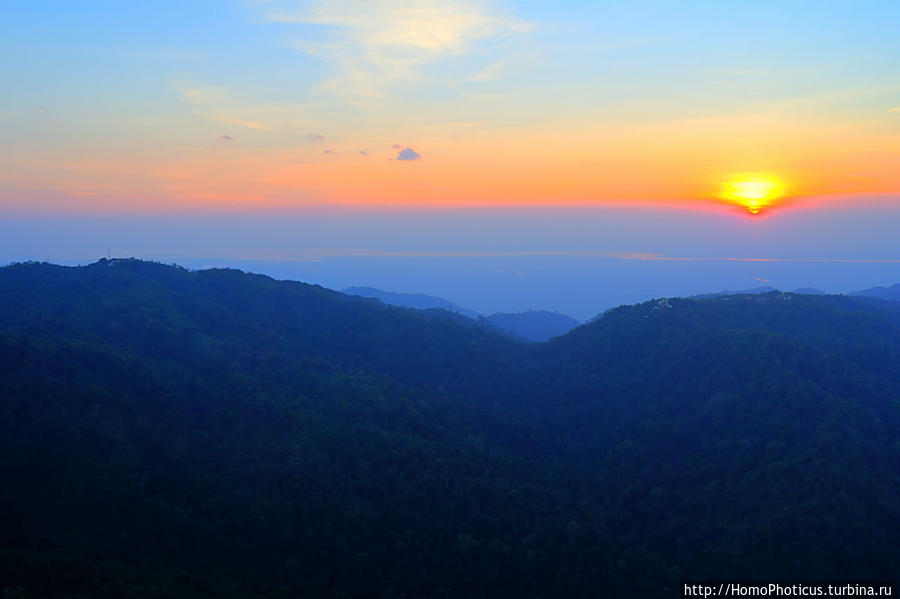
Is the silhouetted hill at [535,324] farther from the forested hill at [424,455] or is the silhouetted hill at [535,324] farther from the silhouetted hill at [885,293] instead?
the silhouetted hill at [885,293]

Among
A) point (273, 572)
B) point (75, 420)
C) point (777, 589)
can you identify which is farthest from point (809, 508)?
point (75, 420)

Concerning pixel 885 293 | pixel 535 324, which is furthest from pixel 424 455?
pixel 885 293

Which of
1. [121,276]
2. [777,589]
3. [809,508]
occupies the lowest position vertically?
[777,589]

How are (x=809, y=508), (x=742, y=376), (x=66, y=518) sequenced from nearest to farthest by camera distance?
(x=66, y=518), (x=809, y=508), (x=742, y=376)

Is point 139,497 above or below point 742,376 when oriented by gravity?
below

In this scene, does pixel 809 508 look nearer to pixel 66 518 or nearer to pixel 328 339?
pixel 66 518

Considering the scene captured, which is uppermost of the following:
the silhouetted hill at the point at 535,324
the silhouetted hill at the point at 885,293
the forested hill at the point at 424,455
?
the silhouetted hill at the point at 885,293

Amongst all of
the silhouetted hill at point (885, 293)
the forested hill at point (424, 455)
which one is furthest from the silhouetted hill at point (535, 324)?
the silhouetted hill at point (885, 293)

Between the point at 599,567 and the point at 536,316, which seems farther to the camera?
the point at 536,316

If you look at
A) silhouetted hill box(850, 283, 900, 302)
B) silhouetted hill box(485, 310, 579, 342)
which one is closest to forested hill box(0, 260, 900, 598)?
silhouetted hill box(485, 310, 579, 342)
